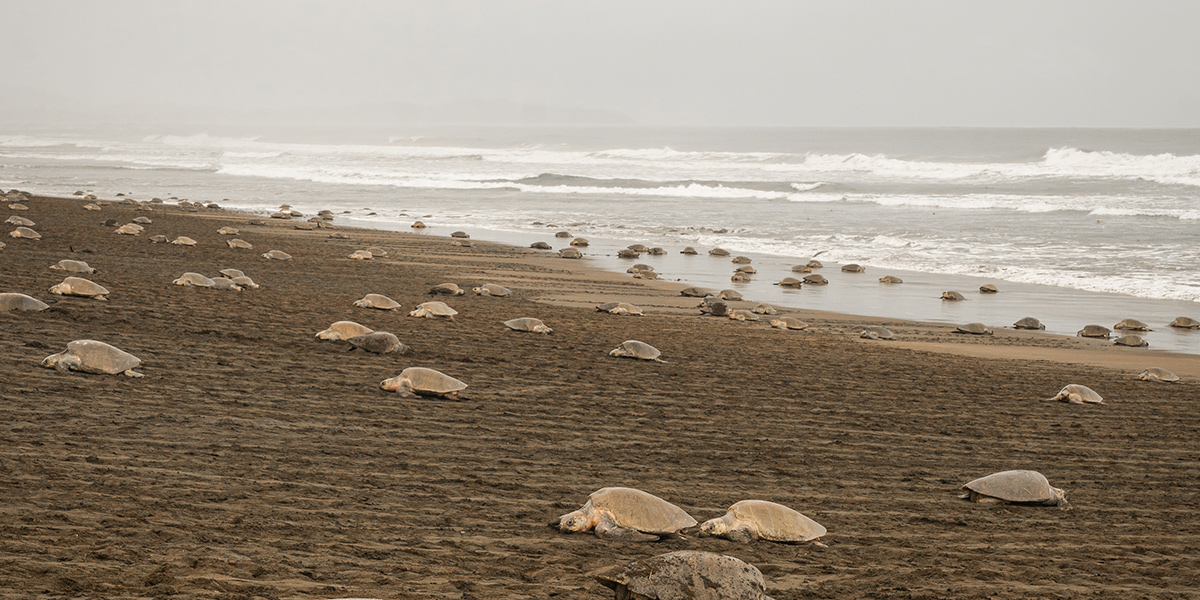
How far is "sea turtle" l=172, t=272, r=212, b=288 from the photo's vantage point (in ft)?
40.1

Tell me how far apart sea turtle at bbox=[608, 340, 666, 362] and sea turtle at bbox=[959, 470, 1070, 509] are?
14.4 ft

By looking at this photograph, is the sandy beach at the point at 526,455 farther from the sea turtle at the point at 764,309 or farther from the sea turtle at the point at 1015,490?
the sea turtle at the point at 764,309

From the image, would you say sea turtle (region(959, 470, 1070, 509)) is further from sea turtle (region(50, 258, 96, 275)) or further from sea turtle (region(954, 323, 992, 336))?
sea turtle (region(50, 258, 96, 275))

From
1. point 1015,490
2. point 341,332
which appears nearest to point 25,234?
point 341,332

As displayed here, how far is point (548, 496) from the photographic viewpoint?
18.1ft

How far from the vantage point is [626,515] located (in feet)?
16.2

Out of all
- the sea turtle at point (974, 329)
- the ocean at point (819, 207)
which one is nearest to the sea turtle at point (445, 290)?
the ocean at point (819, 207)

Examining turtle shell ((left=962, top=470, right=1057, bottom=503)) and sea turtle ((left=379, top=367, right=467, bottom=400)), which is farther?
sea turtle ((left=379, top=367, right=467, bottom=400))

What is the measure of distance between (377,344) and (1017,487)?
5.93 metres

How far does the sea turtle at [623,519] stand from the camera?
491 centimetres

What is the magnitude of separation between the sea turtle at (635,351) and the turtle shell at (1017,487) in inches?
174

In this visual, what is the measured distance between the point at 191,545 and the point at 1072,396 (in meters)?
8.17

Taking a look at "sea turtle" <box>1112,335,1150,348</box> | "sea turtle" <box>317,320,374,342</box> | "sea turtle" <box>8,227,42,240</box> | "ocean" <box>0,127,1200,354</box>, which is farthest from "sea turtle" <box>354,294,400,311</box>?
"sea turtle" <box>1112,335,1150,348</box>

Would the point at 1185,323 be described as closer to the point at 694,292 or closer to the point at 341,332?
the point at 694,292
